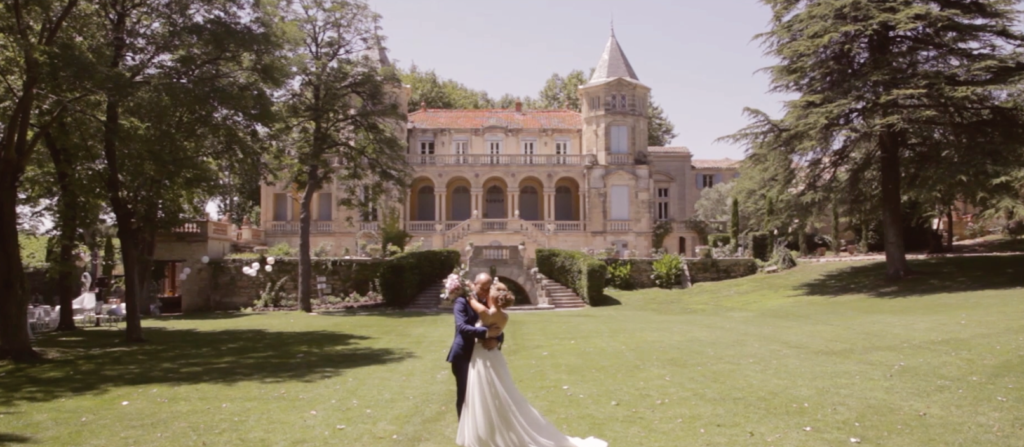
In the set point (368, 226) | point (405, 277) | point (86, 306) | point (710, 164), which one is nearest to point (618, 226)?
point (710, 164)

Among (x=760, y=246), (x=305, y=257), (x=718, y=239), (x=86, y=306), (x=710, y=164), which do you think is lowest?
(x=86, y=306)

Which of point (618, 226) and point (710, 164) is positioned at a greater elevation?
point (710, 164)

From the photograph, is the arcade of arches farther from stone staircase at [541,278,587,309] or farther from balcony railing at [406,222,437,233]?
stone staircase at [541,278,587,309]

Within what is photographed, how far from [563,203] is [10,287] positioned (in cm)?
3927

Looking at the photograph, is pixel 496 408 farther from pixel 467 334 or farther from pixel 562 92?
pixel 562 92

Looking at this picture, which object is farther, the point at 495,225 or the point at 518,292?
the point at 495,225

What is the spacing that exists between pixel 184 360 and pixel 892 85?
77.9 feet

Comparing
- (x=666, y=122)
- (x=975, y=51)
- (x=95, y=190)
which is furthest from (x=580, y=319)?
(x=666, y=122)

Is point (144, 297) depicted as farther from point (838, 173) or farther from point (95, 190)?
point (838, 173)

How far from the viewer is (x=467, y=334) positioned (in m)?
7.36

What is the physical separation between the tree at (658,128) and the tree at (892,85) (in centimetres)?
4062

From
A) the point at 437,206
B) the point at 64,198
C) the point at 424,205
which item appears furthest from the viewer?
the point at 424,205

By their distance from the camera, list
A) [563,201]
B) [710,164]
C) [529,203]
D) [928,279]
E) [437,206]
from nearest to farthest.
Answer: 1. [928,279]
2. [437,206]
3. [563,201]
4. [529,203]
5. [710,164]

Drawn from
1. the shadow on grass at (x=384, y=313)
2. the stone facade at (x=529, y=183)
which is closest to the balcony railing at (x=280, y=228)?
the stone facade at (x=529, y=183)
